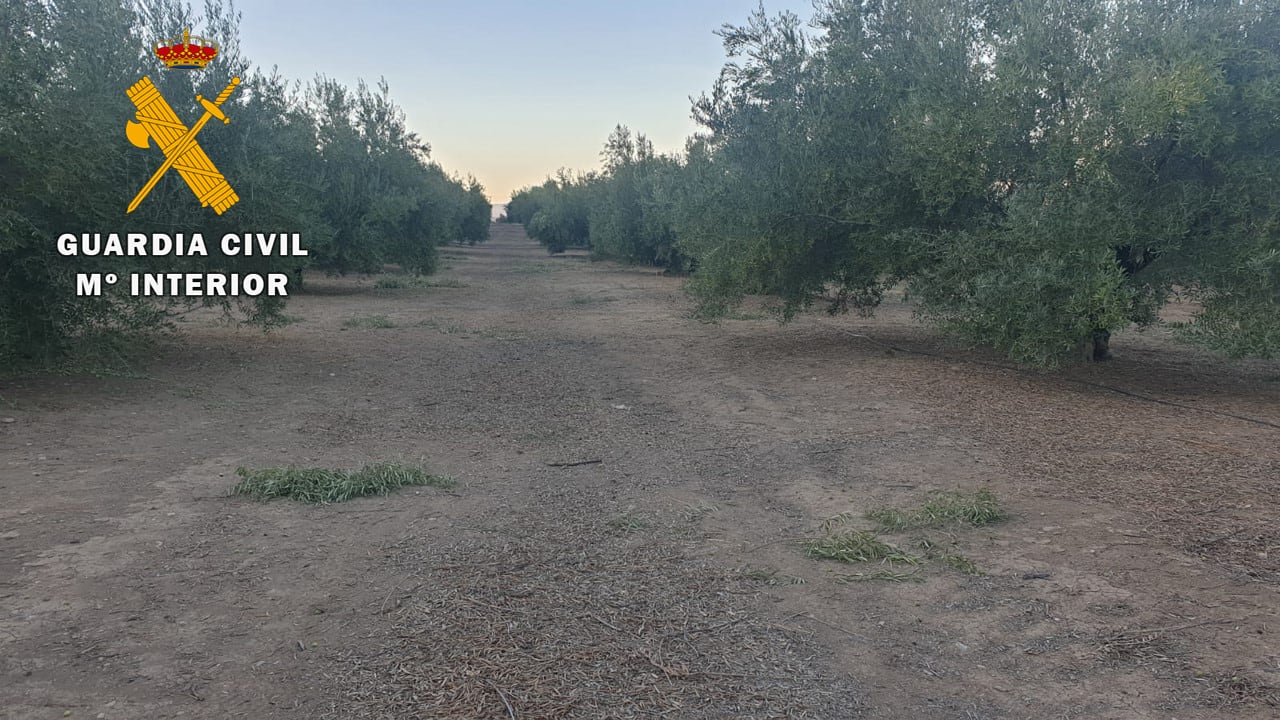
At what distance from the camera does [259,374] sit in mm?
12328

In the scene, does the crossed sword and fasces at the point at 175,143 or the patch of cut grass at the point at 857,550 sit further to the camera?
the crossed sword and fasces at the point at 175,143

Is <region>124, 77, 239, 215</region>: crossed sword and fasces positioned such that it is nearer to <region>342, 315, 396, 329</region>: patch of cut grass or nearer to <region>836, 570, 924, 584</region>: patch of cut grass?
<region>342, 315, 396, 329</region>: patch of cut grass

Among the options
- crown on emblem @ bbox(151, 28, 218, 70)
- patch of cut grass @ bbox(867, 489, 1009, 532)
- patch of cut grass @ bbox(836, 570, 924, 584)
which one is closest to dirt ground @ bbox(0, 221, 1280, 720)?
patch of cut grass @ bbox(836, 570, 924, 584)

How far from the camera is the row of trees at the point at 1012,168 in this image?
978 centimetres

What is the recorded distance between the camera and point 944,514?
596cm

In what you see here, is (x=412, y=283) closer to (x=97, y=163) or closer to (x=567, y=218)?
(x=97, y=163)

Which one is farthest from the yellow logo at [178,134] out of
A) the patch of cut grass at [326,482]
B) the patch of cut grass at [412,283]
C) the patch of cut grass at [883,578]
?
the patch of cut grass at [412,283]

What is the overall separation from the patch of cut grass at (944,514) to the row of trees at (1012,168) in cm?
463

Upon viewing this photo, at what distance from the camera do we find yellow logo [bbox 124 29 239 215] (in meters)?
11.8

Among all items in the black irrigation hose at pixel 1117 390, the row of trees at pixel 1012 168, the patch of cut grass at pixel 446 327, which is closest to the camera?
the black irrigation hose at pixel 1117 390

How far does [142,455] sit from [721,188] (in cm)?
970

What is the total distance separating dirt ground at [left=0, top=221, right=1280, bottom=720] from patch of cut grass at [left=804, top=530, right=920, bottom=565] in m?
0.11

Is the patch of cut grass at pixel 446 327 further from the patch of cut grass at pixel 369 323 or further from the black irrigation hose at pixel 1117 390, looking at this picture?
the black irrigation hose at pixel 1117 390

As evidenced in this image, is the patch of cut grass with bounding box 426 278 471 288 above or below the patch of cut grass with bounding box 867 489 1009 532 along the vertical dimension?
above
